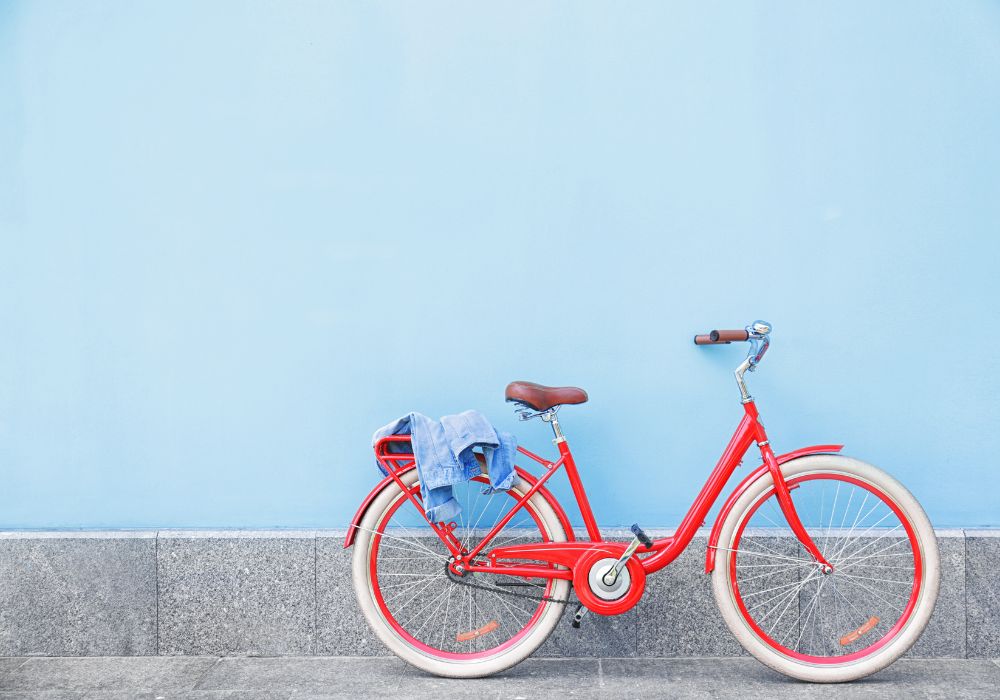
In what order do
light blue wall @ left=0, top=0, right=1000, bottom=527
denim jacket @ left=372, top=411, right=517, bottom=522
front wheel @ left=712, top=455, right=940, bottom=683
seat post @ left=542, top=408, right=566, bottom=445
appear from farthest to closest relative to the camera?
1. light blue wall @ left=0, top=0, right=1000, bottom=527
2. front wheel @ left=712, top=455, right=940, bottom=683
3. seat post @ left=542, top=408, right=566, bottom=445
4. denim jacket @ left=372, top=411, right=517, bottom=522

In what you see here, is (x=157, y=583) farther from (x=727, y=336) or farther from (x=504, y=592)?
(x=727, y=336)

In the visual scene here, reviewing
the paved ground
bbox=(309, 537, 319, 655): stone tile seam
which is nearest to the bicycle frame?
the paved ground

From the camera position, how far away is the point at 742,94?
3.92 meters

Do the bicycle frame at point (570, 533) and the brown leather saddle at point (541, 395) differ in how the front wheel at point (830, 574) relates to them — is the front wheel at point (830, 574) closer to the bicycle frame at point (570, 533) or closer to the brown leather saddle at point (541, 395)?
the bicycle frame at point (570, 533)

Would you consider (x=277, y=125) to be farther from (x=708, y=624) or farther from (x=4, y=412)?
(x=708, y=624)

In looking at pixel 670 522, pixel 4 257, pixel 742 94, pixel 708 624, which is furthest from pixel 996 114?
pixel 4 257

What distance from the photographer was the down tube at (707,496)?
361 cm

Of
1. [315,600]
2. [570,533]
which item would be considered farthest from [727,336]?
[315,600]

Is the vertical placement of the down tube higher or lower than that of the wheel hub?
higher

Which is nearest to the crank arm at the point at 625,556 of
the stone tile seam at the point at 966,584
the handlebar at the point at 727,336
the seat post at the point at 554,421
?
the seat post at the point at 554,421

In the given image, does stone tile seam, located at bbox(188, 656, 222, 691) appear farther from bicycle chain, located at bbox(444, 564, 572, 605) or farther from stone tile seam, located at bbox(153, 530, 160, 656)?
bicycle chain, located at bbox(444, 564, 572, 605)

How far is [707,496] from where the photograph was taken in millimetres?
3623

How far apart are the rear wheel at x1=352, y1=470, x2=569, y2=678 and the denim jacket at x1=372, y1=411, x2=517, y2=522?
0.20 metres

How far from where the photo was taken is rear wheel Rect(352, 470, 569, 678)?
3.68 meters
